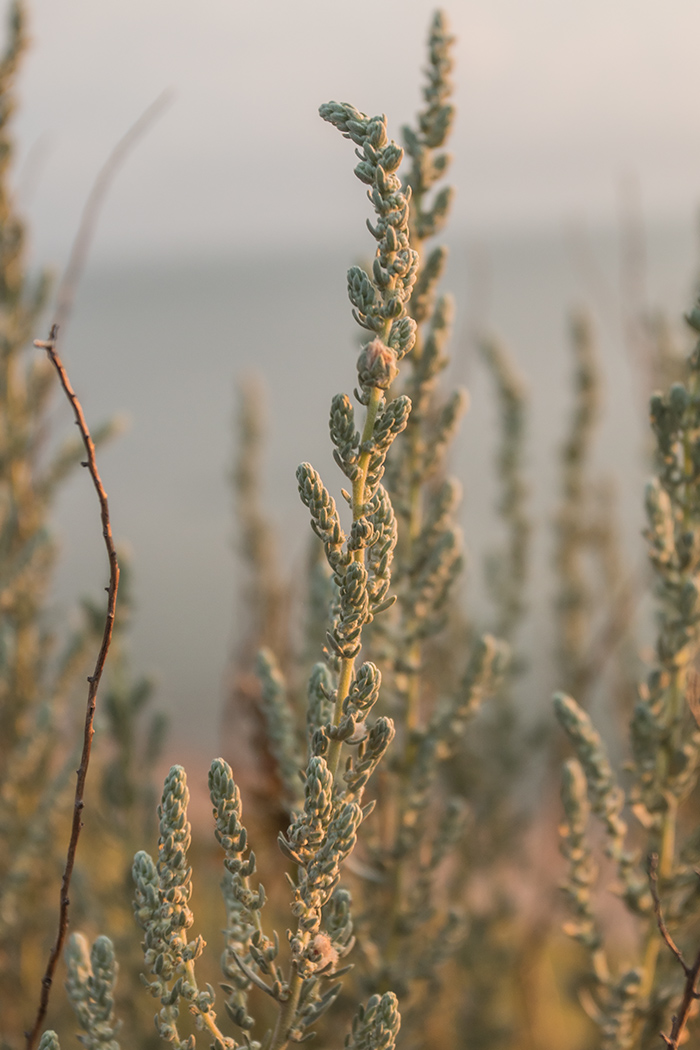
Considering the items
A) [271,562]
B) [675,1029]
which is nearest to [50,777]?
[271,562]

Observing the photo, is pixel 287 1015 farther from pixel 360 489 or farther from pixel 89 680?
pixel 360 489

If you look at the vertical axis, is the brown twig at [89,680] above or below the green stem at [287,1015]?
above

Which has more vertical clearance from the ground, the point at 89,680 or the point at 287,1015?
the point at 89,680

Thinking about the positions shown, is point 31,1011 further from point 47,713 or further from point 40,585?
point 40,585

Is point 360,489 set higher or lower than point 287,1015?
higher

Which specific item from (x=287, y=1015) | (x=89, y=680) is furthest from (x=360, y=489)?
(x=287, y=1015)

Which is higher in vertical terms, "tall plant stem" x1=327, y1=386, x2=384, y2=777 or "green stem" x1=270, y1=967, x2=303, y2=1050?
"tall plant stem" x1=327, y1=386, x2=384, y2=777

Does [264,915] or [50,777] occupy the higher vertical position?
[50,777]

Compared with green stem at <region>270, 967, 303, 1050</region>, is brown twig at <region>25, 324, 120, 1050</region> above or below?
above

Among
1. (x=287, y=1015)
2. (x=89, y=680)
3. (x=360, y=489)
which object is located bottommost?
(x=287, y=1015)

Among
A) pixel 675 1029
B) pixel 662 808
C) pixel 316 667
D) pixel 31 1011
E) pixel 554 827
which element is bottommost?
pixel 31 1011

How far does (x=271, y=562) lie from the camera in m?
2.72

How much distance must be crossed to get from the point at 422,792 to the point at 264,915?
4.23ft

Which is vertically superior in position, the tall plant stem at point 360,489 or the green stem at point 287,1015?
the tall plant stem at point 360,489
